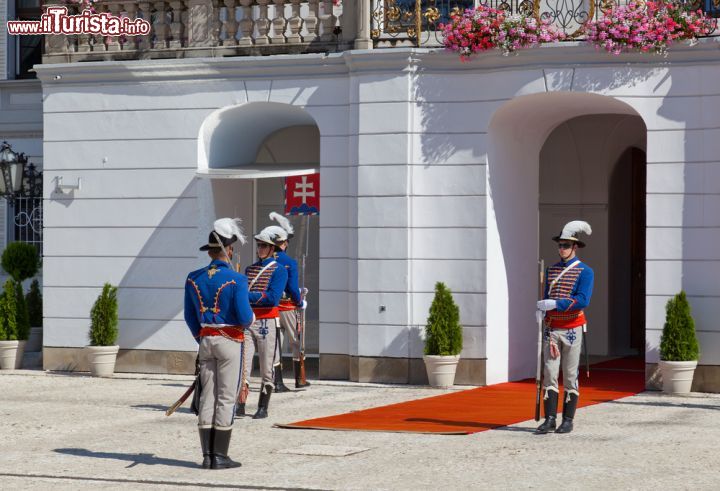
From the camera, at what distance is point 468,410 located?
50.5 ft

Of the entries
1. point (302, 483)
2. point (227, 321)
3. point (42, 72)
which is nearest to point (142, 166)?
point (42, 72)

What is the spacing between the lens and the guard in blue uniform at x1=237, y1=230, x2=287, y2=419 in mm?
14844

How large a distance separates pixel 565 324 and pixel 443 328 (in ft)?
13.1

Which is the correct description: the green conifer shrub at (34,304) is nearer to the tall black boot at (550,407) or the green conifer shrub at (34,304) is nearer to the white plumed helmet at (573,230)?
the white plumed helmet at (573,230)

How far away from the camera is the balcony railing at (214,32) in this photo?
18719 millimetres

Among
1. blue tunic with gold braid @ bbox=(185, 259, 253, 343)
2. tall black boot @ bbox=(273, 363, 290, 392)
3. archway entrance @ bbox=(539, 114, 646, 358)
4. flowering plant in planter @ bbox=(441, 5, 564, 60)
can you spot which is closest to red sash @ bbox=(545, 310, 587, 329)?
blue tunic with gold braid @ bbox=(185, 259, 253, 343)

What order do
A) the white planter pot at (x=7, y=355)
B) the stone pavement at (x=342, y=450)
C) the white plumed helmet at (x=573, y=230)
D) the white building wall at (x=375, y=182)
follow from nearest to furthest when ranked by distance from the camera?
1. the stone pavement at (x=342, y=450)
2. the white plumed helmet at (x=573, y=230)
3. the white building wall at (x=375, y=182)
4. the white planter pot at (x=7, y=355)

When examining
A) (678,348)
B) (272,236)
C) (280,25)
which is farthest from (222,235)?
(280,25)

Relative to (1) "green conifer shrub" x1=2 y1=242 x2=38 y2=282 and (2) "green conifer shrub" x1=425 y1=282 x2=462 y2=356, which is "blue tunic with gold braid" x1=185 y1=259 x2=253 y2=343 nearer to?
(2) "green conifer shrub" x1=425 y1=282 x2=462 y2=356

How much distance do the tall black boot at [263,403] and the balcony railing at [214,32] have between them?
17.6 feet

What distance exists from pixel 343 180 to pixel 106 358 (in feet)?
12.3

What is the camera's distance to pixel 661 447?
1250 cm

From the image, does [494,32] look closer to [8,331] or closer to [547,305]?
[547,305]

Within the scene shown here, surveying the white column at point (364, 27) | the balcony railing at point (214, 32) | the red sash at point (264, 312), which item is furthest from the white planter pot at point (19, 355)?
the red sash at point (264, 312)
